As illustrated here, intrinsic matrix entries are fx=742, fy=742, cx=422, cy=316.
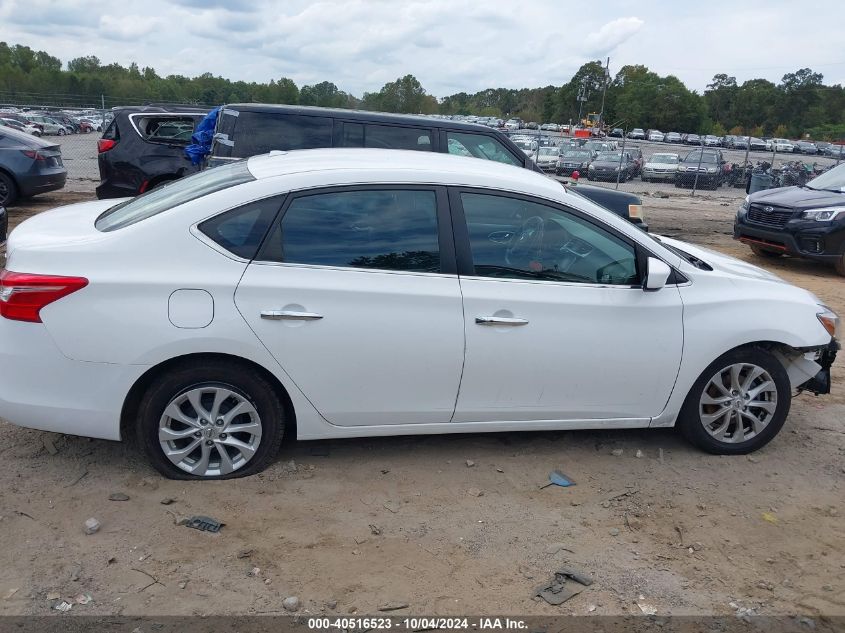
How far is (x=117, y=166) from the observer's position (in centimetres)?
1052

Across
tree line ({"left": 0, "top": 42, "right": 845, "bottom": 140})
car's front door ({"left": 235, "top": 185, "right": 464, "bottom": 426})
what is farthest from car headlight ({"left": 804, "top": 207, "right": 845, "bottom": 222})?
tree line ({"left": 0, "top": 42, "right": 845, "bottom": 140})

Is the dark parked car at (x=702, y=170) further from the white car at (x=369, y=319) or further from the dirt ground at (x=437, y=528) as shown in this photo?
the dirt ground at (x=437, y=528)

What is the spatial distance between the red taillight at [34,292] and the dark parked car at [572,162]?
1017 inches

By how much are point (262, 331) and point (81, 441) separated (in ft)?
4.87

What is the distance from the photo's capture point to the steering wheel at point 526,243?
4016 millimetres

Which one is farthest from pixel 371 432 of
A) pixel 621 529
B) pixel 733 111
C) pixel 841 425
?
pixel 733 111

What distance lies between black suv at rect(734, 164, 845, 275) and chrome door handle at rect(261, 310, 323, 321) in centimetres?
880

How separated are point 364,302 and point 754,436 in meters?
2.53

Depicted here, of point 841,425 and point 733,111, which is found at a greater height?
point 733,111

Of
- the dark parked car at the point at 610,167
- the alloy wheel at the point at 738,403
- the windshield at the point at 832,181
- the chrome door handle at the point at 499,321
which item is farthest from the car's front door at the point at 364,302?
the dark parked car at the point at 610,167

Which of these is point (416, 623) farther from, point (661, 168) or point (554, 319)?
point (661, 168)

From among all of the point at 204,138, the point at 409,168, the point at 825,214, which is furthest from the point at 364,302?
the point at 825,214

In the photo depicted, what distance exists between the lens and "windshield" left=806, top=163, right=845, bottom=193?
10883mm

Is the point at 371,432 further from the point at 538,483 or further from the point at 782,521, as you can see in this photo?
the point at 782,521
